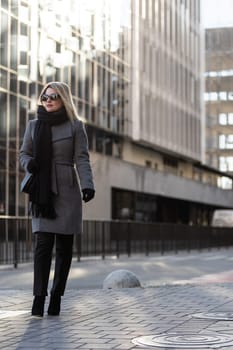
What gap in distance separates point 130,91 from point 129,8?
5581 mm

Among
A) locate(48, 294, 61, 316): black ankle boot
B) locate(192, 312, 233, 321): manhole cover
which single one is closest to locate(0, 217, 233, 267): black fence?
locate(48, 294, 61, 316): black ankle boot

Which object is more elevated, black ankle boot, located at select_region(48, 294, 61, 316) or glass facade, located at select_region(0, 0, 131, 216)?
glass facade, located at select_region(0, 0, 131, 216)

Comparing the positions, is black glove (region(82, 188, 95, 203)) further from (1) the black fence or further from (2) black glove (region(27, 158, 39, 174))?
(1) the black fence

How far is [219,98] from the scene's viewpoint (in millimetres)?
78625

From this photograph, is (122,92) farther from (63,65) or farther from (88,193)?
(88,193)

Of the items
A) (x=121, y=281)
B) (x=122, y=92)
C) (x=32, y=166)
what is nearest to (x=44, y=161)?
(x=32, y=166)

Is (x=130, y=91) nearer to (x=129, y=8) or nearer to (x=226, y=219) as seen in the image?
(x=129, y=8)

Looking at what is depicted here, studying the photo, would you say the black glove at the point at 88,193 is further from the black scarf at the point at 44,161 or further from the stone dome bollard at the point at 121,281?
the stone dome bollard at the point at 121,281

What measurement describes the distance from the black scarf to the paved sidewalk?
971 millimetres

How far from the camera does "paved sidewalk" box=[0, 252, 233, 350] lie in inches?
210

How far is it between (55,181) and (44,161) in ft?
0.67

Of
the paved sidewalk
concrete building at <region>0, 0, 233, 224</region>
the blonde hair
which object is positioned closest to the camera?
the paved sidewalk

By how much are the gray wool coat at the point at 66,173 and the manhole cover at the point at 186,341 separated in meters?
1.63

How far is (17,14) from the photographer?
3794 cm
